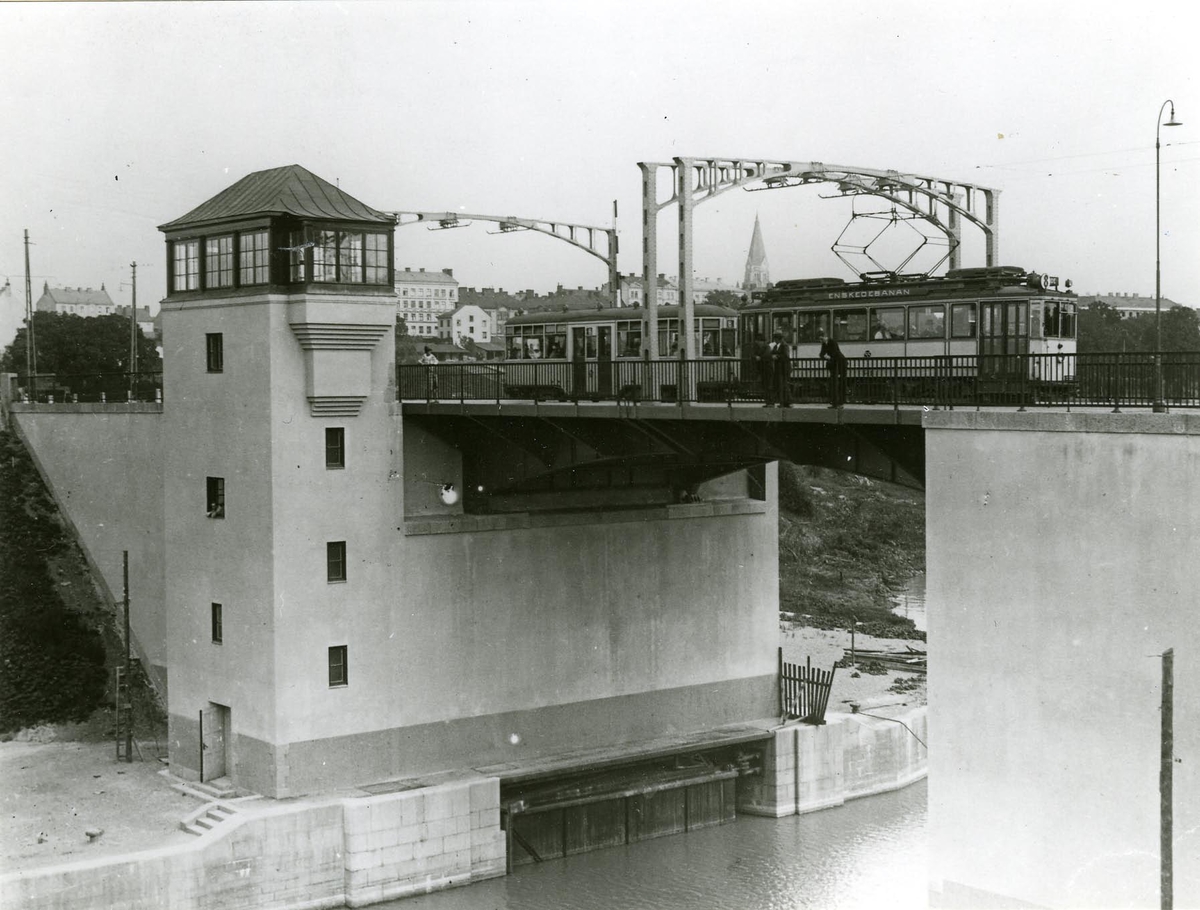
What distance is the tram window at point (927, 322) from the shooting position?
31938mm

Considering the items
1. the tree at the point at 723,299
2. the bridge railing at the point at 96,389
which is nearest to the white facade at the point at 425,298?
the tree at the point at 723,299

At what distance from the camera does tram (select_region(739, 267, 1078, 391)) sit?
30562mm

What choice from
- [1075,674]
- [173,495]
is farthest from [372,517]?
[1075,674]

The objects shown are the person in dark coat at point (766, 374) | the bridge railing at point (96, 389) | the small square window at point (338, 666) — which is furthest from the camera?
the bridge railing at point (96, 389)

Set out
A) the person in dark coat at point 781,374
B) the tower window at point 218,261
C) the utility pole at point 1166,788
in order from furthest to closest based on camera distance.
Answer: the tower window at point 218,261 < the person in dark coat at point 781,374 < the utility pole at point 1166,788

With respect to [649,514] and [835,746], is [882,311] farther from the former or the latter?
[835,746]

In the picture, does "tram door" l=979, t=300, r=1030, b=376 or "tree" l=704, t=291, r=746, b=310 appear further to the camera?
"tree" l=704, t=291, r=746, b=310

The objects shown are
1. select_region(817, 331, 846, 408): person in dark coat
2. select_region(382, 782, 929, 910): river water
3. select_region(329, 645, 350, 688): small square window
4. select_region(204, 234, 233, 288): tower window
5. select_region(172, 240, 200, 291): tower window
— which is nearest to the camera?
select_region(817, 331, 846, 408): person in dark coat

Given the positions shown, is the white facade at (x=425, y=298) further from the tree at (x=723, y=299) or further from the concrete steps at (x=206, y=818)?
the concrete steps at (x=206, y=818)

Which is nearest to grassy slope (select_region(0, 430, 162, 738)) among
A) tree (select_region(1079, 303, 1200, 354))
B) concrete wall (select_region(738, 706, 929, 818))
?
concrete wall (select_region(738, 706, 929, 818))

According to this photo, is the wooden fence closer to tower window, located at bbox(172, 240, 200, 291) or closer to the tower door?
the tower door

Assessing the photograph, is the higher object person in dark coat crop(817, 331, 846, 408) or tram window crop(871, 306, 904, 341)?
tram window crop(871, 306, 904, 341)

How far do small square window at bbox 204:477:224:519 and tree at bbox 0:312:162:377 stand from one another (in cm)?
3725

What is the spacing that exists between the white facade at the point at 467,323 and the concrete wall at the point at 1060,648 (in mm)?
130160
